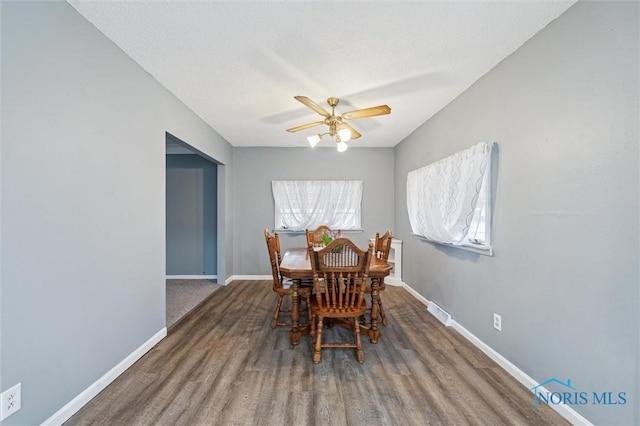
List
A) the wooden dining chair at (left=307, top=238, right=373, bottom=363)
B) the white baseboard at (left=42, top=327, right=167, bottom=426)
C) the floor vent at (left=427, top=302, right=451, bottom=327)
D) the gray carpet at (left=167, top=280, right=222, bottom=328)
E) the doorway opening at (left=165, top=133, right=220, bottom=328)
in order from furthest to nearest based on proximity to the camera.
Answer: the doorway opening at (left=165, top=133, right=220, bottom=328) < the gray carpet at (left=167, top=280, right=222, bottom=328) < the floor vent at (left=427, top=302, right=451, bottom=327) < the wooden dining chair at (left=307, top=238, right=373, bottom=363) < the white baseboard at (left=42, top=327, right=167, bottom=426)

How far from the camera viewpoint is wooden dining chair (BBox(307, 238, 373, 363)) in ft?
6.56

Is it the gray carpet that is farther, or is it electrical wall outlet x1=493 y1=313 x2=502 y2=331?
the gray carpet

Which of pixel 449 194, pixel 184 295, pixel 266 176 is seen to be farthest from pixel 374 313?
pixel 266 176

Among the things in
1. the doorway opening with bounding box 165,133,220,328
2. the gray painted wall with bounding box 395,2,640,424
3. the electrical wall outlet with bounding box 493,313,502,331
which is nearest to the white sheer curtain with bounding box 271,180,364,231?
the doorway opening with bounding box 165,133,220,328

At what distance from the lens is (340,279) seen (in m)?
2.05

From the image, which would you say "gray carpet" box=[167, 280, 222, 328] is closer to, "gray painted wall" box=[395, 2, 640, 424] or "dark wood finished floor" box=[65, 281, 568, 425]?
"dark wood finished floor" box=[65, 281, 568, 425]

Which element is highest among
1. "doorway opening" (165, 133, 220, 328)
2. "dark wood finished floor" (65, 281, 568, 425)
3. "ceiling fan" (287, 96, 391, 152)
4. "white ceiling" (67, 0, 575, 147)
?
"white ceiling" (67, 0, 575, 147)

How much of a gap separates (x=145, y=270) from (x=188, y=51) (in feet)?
6.07

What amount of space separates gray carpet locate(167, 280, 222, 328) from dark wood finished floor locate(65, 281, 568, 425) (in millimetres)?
453

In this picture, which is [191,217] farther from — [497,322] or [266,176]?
[497,322]

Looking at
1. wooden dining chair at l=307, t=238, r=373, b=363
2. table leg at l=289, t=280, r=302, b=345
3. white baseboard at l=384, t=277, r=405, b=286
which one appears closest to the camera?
wooden dining chair at l=307, t=238, r=373, b=363

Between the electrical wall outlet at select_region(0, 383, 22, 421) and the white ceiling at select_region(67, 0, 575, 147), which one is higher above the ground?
the white ceiling at select_region(67, 0, 575, 147)

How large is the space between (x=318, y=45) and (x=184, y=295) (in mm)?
3662

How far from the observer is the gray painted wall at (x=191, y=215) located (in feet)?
15.4
